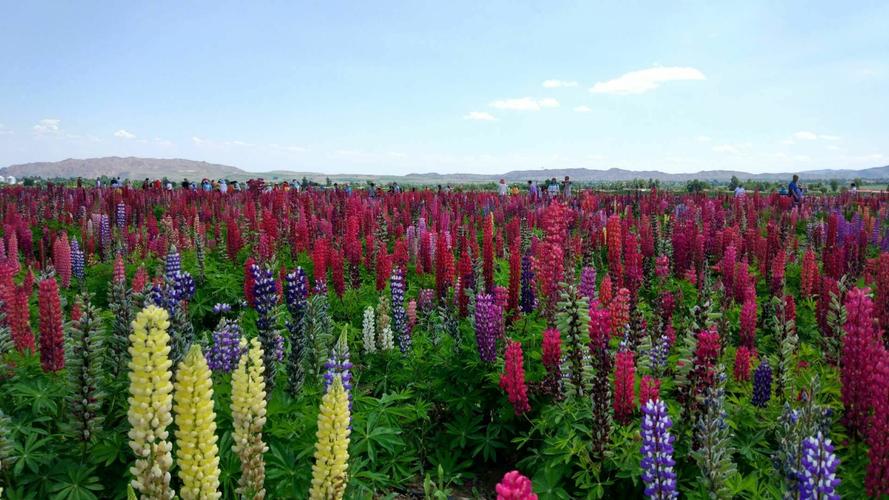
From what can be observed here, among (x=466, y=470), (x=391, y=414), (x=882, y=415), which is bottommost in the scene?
(x=466, y=470)

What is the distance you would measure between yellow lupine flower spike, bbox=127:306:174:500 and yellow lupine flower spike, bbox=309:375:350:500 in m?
0.55

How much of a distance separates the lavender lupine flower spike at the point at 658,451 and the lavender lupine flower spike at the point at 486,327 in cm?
202

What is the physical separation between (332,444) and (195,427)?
516mm

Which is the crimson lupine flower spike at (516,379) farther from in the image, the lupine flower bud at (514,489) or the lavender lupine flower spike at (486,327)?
the lupine flower bud at (514,489)

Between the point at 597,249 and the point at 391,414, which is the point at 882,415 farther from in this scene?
the point at 597,249

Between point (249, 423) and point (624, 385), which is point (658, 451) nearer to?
point (624, 385)

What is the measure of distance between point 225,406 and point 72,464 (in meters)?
0.79

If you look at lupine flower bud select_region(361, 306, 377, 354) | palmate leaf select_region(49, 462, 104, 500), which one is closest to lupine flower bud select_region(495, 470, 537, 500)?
palmate leaf select_region(49, 462, 104, 500)

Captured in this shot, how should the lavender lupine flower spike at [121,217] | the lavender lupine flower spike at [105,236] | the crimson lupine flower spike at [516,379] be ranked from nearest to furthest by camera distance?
the crimson lupine flower spike at [516,379] → the lavender lupine flower spike at [105,236] → the lavender lupine flower spike at [121,217]

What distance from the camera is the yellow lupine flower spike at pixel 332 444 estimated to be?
2.20 meters

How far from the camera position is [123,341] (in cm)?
329

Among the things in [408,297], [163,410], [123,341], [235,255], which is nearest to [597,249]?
[408,297]

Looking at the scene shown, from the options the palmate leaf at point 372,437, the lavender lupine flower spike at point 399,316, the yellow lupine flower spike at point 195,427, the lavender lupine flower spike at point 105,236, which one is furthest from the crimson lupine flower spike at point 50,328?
the lavender lupine flower spike at point 105,236

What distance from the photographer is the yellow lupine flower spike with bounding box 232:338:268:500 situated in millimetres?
2336
